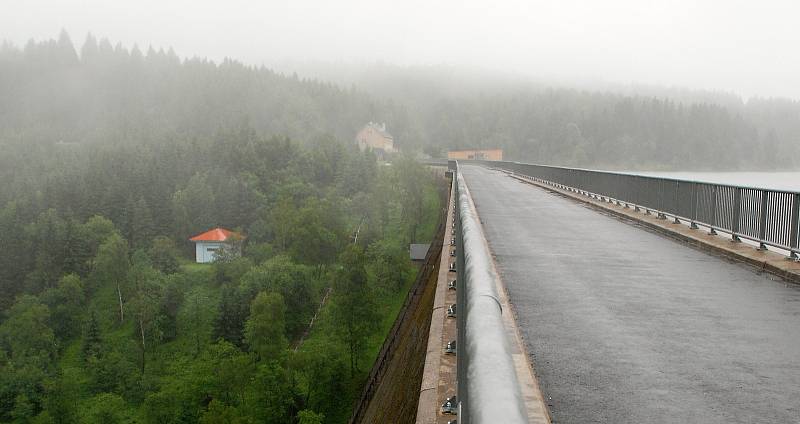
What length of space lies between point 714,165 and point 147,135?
13342 centimetres

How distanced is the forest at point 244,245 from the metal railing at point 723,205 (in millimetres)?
28250

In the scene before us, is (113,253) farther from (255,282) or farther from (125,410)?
(125,410)

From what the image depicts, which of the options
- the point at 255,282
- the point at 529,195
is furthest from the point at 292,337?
the point at 529,195

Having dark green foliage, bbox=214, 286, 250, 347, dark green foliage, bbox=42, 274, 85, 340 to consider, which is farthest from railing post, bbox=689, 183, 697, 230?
dark green foliage, bbox=42, 274, 85, 340

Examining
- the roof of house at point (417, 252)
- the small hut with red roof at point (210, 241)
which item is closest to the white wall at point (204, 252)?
the small hut with red roof at point (210, 241)

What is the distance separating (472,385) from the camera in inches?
74.8

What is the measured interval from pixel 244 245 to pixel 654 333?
106898 millimetres

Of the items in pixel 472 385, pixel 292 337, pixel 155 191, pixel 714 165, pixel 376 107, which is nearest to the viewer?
pixel 472 385

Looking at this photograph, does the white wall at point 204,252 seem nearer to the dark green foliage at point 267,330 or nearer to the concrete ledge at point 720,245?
the dark green foliage at point 267,330

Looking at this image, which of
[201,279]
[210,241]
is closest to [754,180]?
[201,279]

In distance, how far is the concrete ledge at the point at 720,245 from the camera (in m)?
11.0

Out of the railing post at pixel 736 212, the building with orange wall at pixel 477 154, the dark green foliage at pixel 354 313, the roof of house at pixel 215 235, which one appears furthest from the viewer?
the building with orange wall at pixel 477 154

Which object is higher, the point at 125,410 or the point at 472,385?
the point at 472,385

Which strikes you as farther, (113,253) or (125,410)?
(113,253)
